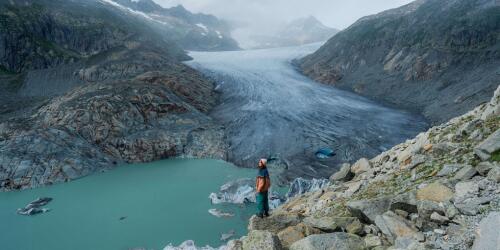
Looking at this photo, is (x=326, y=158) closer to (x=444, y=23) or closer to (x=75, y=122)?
(x=75, y=122)

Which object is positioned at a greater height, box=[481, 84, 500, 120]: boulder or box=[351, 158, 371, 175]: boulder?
box=[481, 84, 500, 120]: boulder

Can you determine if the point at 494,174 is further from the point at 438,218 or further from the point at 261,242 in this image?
the point at 261,242

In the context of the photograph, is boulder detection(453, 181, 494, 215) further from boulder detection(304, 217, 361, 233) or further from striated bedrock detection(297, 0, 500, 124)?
striated bedrock detection(297, 0, 500, 124)

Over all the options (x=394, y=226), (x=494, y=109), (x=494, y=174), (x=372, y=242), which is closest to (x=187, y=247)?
(x=372, y=242)

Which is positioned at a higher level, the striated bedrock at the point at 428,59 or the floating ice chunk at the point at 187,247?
the striated bedrock at the point at 428,59

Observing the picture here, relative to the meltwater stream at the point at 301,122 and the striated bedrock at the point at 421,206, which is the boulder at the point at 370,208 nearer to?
the striated bedrock at the point at 421,206

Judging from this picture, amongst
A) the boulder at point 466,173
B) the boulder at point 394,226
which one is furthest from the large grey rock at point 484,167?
the boulder at point 394,226

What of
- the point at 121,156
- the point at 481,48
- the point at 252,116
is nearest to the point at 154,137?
the point at 121,156

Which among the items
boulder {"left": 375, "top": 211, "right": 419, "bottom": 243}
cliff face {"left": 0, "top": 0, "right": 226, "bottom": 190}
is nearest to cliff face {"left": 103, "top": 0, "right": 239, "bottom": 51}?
cliff face {"left": 0, "top": 0, "right": 226, "bottom": 190}
